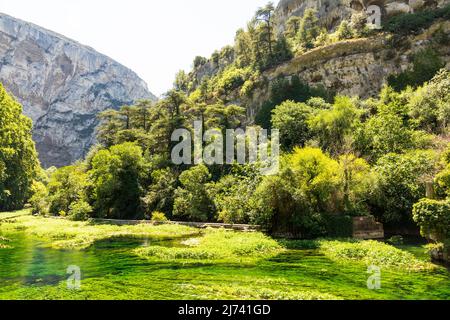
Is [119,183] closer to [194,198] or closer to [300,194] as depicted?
[194,198]

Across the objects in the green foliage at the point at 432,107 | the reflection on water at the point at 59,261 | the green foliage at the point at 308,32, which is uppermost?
the green foliage at the point at 308,32

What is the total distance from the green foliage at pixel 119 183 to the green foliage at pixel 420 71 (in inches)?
1494

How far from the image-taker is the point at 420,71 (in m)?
47.9

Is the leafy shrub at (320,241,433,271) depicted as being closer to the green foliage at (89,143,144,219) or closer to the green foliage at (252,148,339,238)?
the green foliage at (252,148,339,238)

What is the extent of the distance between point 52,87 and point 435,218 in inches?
7504

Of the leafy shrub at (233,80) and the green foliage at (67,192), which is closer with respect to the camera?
the green foliage at (67,192)

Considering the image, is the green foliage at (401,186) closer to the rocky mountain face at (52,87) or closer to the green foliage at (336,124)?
the green foliage at (336,124)

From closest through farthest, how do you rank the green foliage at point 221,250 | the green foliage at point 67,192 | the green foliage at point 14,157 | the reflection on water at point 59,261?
the reflection on water at point 59,261 → the green foliage at point 221,250 → the green foliage at point 67,192 → the green foliage at point 14,157

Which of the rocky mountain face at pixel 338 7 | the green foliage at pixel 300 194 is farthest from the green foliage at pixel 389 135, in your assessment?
the rocky mountain face at pixel 338 7

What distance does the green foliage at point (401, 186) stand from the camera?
27.6 meters

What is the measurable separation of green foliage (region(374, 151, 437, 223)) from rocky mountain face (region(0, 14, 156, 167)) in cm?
15382

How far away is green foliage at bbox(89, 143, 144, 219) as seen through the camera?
145 feet

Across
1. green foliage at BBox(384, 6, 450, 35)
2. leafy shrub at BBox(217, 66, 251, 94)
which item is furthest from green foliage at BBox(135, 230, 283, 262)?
leafy shrub at BBox(217, 66, 251, 94)

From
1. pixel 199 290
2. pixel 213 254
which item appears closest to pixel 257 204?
pixel 213 254
